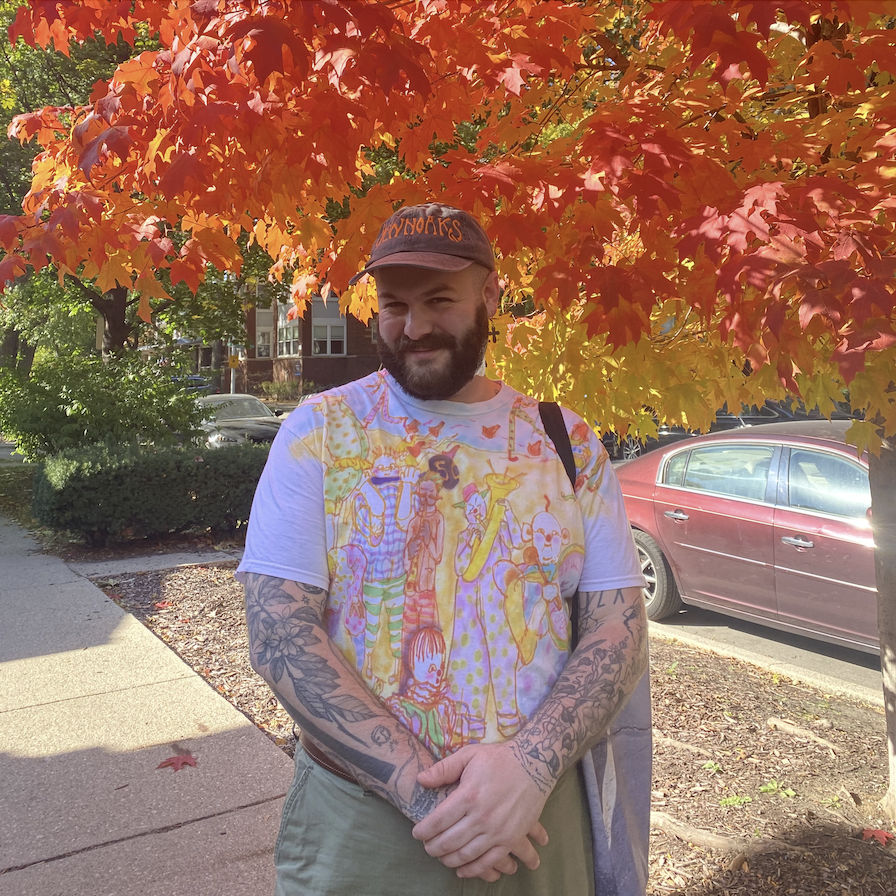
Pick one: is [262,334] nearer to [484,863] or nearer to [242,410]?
[242,410]

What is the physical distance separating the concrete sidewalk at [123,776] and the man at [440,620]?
5.72 ft

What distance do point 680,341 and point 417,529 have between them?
2122 millimetres

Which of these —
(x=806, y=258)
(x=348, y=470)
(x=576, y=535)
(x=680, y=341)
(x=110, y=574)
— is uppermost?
(x=806, y=258)

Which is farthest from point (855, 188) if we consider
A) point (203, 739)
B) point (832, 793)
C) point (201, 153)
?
point (203, 739)

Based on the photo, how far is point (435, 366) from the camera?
171cm

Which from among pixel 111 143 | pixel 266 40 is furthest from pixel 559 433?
pixel 111 143

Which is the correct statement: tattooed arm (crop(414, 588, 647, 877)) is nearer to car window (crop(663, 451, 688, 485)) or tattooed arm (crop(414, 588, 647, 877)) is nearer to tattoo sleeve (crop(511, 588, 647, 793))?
tattoo sleeve (crop(511, 588, 647, 793))

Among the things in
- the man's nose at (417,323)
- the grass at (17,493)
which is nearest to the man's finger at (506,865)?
the man's nose at (417,323)

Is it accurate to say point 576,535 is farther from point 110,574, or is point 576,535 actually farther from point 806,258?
point 110,574

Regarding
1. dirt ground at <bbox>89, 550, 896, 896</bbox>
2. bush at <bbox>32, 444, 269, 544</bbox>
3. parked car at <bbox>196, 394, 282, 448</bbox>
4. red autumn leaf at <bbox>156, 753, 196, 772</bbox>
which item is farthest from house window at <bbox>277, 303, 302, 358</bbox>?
red autumn leaf at <bbox>156, 753, 196, 772</bbox>

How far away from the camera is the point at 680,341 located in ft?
11.1

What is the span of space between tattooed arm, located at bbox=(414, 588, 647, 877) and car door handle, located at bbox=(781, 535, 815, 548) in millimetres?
4531

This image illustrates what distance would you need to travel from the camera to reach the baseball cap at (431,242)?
5.60 ft

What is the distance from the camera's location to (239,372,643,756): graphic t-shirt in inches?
60.7
